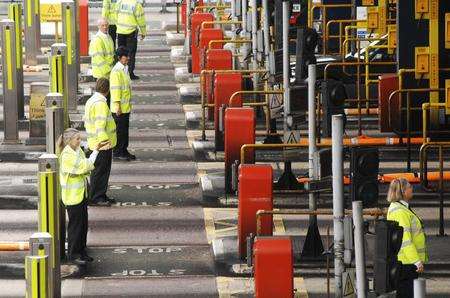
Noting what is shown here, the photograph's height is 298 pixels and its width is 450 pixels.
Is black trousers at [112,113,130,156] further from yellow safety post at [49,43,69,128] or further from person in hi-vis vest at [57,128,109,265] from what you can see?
person in hi-vis vest at [57,128,109,265]

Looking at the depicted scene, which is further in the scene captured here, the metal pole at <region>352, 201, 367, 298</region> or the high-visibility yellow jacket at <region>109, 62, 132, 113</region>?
the high-visibility yellow jacket at <region>109, 62, 132, 113</region>

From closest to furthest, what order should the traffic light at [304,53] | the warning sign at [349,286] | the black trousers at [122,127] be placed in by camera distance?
the warning sign at [349,286], the traffic light at [304,53], the black trousers at [122,127]

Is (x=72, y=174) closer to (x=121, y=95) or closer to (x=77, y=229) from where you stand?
(x=77, y=229)

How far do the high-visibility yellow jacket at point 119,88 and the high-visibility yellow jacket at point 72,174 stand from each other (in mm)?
6663

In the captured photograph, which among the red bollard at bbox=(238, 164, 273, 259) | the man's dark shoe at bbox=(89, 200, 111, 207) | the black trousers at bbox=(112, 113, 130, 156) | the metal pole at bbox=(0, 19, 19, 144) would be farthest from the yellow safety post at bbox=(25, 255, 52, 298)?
the metal pole at bbox=(0, 19, 19, 144)

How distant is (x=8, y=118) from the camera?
32031mm

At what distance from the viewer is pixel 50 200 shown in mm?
20656

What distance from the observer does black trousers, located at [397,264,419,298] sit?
62.7 ft

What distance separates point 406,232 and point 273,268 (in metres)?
1.56

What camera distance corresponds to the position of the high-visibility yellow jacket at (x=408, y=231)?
19266mm

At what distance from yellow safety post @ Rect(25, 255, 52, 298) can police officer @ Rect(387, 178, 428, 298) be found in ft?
13.7

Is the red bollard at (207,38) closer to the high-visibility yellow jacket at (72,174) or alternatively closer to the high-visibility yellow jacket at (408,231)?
the high-visibility yellow jacket at (72,174)

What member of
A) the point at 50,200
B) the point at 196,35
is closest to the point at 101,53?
the point at 196,35

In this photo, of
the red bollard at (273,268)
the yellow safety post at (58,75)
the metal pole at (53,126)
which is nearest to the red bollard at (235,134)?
the yellow safety post at (58,75)
